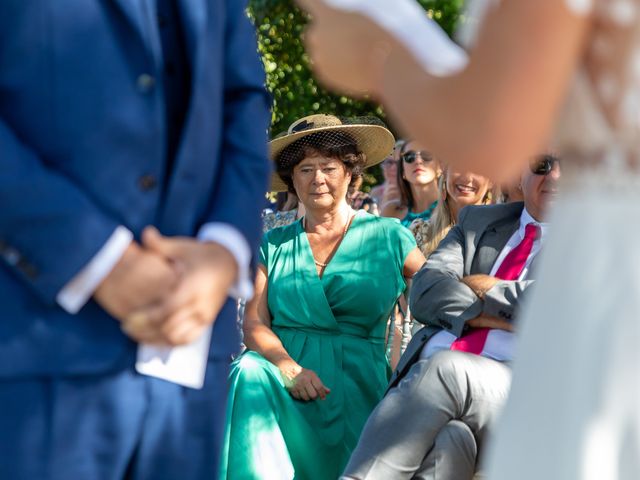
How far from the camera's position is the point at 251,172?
7.57 feet

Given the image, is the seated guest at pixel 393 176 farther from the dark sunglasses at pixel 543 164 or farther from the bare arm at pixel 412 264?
the dark sunglasses at pixel 543 164

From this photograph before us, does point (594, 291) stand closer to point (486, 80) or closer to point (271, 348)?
point (486, 80)

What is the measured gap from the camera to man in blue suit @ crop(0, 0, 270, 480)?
6.55 feet

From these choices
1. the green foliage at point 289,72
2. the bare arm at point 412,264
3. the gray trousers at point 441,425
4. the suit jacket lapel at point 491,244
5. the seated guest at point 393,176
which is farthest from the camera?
the green foliage at point 289,72

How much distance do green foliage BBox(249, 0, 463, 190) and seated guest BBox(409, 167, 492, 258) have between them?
7.61 metres

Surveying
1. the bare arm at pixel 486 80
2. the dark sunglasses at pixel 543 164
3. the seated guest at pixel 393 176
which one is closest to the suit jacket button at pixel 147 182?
the bare arm at pixel 486 80

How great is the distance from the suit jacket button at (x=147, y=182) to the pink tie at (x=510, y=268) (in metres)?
2.80

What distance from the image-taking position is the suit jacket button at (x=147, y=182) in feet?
6.90

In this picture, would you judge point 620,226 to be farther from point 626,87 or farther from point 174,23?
point 174,23

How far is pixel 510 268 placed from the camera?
16.0ft

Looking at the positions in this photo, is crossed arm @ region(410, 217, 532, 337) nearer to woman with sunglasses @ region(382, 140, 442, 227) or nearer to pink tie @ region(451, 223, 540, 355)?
pink tie @ region(451, 223, 540, 355)

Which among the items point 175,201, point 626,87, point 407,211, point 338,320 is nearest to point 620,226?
point 626,87

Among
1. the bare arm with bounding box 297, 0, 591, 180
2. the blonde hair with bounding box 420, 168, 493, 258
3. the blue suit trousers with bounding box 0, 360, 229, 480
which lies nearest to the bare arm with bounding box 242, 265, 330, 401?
the blonde hair with bounding box 420, 168, 493, 258

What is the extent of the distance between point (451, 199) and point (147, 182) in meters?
4.70
